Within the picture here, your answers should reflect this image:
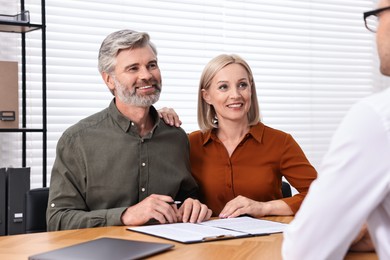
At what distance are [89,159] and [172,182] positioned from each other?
36cm

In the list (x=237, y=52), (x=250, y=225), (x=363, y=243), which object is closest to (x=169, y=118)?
(x=250, y=225)

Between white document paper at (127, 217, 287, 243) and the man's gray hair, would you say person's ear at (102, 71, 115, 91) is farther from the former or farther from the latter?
white document paper at (127, 217, 287, 243)

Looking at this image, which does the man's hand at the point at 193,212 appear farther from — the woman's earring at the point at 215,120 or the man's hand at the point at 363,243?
the woman's earring at the point at 215,120

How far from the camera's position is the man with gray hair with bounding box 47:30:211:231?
2148 millimetres

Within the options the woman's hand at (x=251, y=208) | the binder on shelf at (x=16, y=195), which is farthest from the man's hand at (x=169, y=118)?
the binder on shelf at (x=16, y=195)

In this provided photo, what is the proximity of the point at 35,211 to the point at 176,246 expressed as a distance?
0.80m

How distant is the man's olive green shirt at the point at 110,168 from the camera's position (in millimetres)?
2109

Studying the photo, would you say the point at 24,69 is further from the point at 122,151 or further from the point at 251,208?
the point at 251,208

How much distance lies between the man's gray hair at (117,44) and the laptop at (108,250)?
991 mm

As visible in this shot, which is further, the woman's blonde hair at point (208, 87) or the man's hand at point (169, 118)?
the woman's blonde hair at point (208, 87)

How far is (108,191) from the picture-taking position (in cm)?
220

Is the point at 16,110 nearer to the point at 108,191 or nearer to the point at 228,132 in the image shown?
the point at 108,191

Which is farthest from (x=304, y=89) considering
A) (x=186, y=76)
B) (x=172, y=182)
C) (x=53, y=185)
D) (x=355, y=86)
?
(x=53, y=185)

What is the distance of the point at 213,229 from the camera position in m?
1.72
